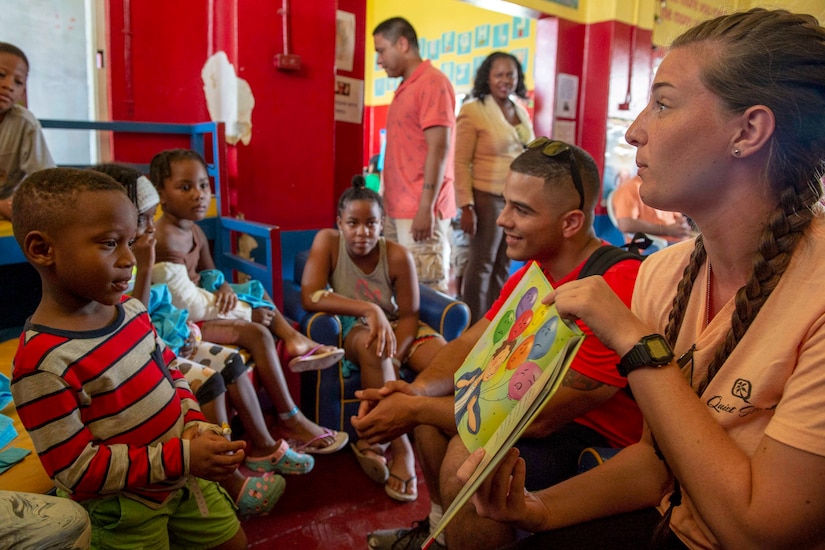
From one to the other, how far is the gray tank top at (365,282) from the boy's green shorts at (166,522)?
1289 millimetres

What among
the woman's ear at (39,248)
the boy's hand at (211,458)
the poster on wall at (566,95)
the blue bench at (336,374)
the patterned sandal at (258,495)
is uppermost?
the poster on wall at (566,95)

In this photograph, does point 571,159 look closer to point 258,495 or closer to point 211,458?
point 211,458

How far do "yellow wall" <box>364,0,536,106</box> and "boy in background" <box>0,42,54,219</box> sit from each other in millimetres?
4914

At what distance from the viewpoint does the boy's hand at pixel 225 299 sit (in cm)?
260

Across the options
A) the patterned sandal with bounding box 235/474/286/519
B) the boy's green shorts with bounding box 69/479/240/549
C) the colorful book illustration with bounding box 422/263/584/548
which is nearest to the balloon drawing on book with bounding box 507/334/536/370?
the colorful book illustration with bounding box 422/263/584/548

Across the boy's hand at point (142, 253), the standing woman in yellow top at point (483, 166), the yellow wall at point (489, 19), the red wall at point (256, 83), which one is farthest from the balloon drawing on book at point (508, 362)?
the yellow wall at point (489, 19)

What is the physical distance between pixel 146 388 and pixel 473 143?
3162mm

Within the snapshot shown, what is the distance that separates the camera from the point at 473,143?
4168 mm

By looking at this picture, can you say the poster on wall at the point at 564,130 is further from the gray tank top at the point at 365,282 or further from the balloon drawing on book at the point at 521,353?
the balloon drawing on book at the point at 521,353

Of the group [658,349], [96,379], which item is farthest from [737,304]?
[96,379]

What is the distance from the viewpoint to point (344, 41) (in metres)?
4.10

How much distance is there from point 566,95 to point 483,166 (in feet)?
6.97

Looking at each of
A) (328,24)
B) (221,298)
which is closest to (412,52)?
(328,24)

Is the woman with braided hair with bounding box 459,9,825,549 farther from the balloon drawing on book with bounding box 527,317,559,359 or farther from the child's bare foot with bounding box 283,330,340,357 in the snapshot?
the child's bare foot with bounding box 283,330,340,357
